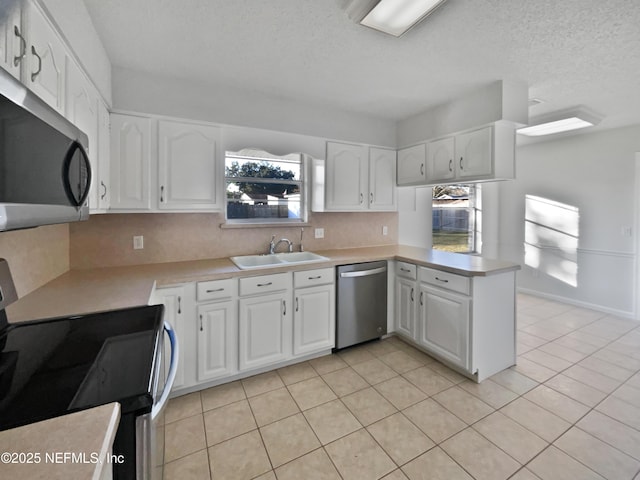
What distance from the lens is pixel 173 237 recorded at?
8.39 ft

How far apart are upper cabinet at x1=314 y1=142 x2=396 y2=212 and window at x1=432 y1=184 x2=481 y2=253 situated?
1.64 meters

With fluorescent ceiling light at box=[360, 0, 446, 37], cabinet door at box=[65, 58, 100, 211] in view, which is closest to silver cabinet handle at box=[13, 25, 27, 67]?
cabinet door at box=[65, 58, 100, 211]

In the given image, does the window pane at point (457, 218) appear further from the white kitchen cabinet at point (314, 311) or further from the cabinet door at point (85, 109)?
the cabinet door at point (85, 109)

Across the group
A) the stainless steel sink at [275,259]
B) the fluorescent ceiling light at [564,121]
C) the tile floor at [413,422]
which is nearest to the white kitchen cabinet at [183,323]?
the tile floor at [413,422]

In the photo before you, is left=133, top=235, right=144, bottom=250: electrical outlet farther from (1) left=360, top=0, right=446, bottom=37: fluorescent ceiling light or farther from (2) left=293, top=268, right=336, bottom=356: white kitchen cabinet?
(1) left=360, top=0, right=446, bottom=37: fluorescent ceiling light

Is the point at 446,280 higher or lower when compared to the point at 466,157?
lower

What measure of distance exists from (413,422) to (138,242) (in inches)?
97.7

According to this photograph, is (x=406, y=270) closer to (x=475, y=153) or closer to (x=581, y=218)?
(x=475, y=153)

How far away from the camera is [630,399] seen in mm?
2125

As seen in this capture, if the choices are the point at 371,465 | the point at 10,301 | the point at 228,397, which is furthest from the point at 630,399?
the point at 10,301

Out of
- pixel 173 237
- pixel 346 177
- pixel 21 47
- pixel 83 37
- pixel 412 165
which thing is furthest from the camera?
pixel 412 165

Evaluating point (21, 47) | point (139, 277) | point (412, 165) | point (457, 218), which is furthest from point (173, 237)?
point (457, 218)

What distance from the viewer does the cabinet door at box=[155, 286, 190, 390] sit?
202cm

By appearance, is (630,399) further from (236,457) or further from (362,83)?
(362,83)
